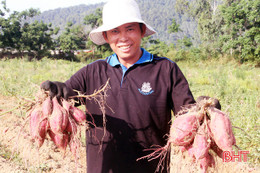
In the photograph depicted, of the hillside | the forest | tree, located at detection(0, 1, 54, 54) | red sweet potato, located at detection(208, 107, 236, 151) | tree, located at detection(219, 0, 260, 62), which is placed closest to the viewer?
red sweet potato, located at detection(208, 107, 236, 151)

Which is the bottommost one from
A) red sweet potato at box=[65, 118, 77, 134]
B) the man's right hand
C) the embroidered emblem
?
red sweet potato at box=[65, 118, 77, 134]

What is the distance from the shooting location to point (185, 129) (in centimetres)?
135

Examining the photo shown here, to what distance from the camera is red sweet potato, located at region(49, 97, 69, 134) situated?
4.61 feet

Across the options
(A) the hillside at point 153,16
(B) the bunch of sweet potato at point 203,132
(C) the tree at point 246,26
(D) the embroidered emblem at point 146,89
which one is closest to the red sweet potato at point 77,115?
(D) the embroidered emblem at point 146,89

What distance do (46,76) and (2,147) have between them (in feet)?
16.3

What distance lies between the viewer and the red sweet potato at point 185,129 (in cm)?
135

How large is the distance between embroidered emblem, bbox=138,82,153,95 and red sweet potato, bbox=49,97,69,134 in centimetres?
56

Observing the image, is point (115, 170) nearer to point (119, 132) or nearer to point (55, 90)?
point (119, 132)

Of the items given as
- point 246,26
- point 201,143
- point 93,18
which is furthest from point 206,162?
point 93,18

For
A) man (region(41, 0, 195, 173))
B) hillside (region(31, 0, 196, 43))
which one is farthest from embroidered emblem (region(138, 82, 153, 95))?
hillside (region(31, 0, 196, 43))

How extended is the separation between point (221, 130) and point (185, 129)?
8.1 inches

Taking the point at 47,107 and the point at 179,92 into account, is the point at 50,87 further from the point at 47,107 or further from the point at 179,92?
the point at 179,92

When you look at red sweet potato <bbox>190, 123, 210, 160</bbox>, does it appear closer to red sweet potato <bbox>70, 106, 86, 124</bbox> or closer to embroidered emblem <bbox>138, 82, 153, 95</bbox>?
embroidered emblem <bbox>138, 82, 153, 95</bbox>

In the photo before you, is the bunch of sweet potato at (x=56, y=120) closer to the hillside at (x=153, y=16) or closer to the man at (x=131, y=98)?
the man at (x=131, y=98)
